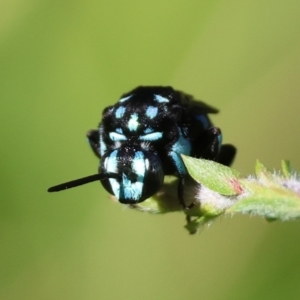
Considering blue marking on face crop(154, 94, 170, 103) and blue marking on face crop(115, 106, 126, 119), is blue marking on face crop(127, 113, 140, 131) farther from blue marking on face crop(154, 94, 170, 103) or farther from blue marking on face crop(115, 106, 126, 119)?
blue marking on face crop(154, 94, 170, 103)

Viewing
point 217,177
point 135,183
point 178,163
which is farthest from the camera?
point 178,163

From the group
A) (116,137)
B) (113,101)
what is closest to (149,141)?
(116,137)

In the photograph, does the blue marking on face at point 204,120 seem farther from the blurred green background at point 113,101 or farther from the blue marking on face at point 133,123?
the blurred green background at point 113,101

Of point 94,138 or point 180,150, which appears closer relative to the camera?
point 180,150

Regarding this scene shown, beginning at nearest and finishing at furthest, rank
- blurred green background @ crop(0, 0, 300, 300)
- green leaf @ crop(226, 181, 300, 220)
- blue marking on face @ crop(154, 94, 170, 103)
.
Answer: green leaf @ crop(226, 181, 300, 220)
blue marking on face @ crop(154, 94, 170, 103)
blurred green background @ crop(0, 0, 300, 300)

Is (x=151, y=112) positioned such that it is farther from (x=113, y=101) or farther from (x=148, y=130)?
(x=113, y=101)

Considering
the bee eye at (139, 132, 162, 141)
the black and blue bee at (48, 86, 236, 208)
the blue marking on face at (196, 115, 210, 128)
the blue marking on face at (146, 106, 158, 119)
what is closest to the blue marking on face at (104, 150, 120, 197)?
the black and blue bee at (48, 86, 236, 208)

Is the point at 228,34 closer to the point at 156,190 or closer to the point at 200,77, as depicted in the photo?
the point at 200,77

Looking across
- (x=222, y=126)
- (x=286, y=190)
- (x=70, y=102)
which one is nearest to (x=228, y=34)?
(x=222, y=126)
